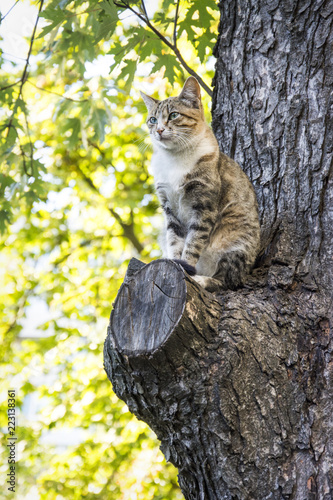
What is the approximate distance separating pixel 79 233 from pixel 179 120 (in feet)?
14.5

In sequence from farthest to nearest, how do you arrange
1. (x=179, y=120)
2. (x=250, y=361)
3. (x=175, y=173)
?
(x=179, y=120), (x=175, y=173), (x=250, y=361)

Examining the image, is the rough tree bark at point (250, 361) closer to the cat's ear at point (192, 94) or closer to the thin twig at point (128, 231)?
the cat's ear at point (192, 94)

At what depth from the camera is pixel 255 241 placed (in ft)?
9.27

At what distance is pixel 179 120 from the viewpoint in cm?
340

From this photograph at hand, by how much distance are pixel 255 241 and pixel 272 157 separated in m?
0.58

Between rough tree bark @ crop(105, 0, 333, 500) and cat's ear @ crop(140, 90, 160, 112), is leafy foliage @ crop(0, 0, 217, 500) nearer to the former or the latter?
cat's ear @ crop(140, 90, 160, 112)

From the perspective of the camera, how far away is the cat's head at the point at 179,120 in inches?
130

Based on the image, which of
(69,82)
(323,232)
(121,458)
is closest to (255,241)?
(323,232)

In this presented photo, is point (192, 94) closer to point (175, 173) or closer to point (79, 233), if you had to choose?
point (175, 173)

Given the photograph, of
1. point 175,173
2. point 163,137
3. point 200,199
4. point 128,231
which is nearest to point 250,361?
point 200,199

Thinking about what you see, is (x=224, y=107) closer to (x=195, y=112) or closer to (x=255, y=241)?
(x=195, y=112)

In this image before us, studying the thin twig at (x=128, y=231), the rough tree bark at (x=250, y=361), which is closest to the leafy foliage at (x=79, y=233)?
the thin twig at (x=128, y=231)

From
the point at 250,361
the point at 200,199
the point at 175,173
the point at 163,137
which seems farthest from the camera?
the point at 163,137

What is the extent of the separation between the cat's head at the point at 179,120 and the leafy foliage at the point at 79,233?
447 mm
